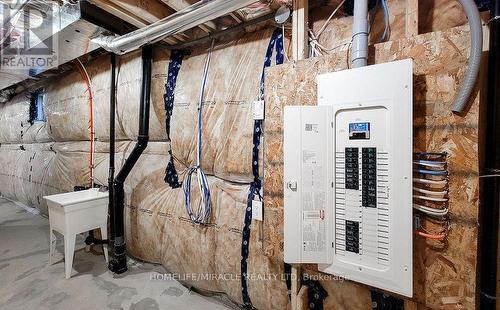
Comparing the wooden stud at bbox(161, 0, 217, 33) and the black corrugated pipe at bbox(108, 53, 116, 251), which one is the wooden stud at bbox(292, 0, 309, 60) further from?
the black corrugated pipe at bbox(108, 53, 116, 251)

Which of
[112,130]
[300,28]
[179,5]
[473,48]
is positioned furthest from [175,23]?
[473,48]

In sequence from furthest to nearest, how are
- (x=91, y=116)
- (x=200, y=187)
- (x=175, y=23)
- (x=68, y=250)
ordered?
(x=91, y=116) → (x=68, y=250) → (x=200, y=187) → (x=175, y=23)

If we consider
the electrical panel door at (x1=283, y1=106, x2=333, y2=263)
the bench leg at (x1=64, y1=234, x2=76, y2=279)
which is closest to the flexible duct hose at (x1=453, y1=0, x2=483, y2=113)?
the electrical panel door at (x1=283, y1=106, x2=333, y2=263)

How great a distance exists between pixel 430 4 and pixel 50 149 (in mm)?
4928

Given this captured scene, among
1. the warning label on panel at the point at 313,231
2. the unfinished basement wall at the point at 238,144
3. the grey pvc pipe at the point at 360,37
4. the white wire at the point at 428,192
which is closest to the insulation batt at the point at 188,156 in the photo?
the unfinished basement wall at the point at 238,144

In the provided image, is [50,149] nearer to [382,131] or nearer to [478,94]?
[382,131]

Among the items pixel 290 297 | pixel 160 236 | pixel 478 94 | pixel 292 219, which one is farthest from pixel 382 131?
pixel 160 236

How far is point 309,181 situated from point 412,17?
92 cm

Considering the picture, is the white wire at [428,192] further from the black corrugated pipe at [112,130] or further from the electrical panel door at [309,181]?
the black corrugated pipe at [112,130]

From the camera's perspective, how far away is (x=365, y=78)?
40.8 inches

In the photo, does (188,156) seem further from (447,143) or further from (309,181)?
(447,143)

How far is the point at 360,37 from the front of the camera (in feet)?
3.59

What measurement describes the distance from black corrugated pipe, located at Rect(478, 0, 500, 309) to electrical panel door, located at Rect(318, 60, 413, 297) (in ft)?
1.10

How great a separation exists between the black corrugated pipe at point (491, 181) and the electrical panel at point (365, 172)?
33 centimetres
